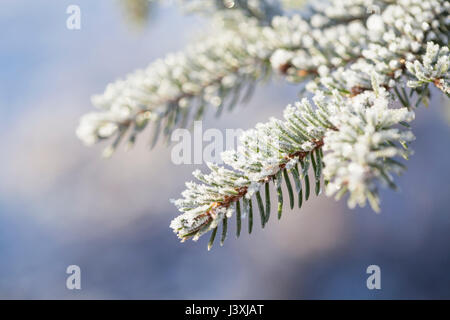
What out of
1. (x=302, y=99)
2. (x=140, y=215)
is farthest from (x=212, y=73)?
(x=140, y=215)

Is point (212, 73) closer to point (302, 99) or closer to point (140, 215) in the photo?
point (302, 99)

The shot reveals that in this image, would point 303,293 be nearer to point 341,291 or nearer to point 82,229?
point 341,291

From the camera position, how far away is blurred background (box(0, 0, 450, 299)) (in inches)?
47.2

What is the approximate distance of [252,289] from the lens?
3.93 feet

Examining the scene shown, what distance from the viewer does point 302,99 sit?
188 mm

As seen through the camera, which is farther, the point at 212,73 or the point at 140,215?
the point at 140,215

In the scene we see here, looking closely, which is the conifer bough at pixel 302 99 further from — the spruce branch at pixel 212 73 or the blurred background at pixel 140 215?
the blurred background at pixel 140 215

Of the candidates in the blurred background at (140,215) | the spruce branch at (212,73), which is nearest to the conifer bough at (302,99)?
the spruce branch at (212,73)

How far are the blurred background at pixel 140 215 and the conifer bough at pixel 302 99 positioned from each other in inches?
30.2

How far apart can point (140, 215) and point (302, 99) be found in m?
1.28

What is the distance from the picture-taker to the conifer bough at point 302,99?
153mm

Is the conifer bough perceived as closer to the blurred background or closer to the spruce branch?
the spruce branch

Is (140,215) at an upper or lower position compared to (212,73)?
upper

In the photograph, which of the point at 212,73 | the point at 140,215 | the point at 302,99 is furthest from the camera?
the point at 140,215
